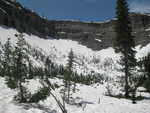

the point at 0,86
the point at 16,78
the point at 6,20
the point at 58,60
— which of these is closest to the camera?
the point at 16,78

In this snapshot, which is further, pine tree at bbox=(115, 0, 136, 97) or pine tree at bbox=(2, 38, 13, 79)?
pine tree at bbox=(115, 0, 136, 97)

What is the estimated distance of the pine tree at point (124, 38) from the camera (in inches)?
1019

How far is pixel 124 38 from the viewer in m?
26.1

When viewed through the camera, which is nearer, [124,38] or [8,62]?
[124,38]

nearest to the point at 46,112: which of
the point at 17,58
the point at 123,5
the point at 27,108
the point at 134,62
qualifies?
the point at 27,108

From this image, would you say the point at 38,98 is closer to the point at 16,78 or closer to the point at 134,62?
the point at 16,78

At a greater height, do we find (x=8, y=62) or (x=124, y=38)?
(x=124, y=38)

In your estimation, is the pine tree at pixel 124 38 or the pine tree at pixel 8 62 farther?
the pine tree at pixel 124 38

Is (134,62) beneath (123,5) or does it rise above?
beneath

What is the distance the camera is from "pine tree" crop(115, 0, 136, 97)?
25.9m

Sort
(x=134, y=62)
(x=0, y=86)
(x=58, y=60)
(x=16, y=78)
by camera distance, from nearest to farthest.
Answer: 1. (x=16, y=78)
2. (x=0, y=86)
3. (x=134, y=62)
4. (x=58, y=60)

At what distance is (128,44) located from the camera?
26.1m

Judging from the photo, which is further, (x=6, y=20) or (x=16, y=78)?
(x=6, y=20)

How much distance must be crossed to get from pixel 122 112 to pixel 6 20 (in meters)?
195
